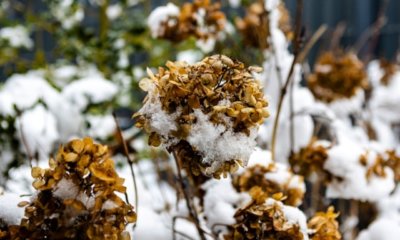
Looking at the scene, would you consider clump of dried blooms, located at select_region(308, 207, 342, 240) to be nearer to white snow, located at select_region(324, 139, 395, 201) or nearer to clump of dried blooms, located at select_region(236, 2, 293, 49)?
white snow, located at select_region(324, 139, 395, 201)

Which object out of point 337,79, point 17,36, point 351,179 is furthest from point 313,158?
point 17,36

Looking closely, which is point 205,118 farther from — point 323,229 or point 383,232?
point 383,232

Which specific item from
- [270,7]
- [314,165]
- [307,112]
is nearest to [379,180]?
[314,165]

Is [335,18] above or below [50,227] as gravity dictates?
above

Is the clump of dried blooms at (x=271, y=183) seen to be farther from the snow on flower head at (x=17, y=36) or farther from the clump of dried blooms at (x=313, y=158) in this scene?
the snow on flower head at (x=17, y=36)

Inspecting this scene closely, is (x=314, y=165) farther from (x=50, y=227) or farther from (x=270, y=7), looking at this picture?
(x=50, y=227)

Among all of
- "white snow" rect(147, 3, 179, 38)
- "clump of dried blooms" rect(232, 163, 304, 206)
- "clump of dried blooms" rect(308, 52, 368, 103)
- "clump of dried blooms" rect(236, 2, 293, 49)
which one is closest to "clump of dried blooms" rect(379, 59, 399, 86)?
"clump of dried blooms" rect(308, 52, 368, 103)
